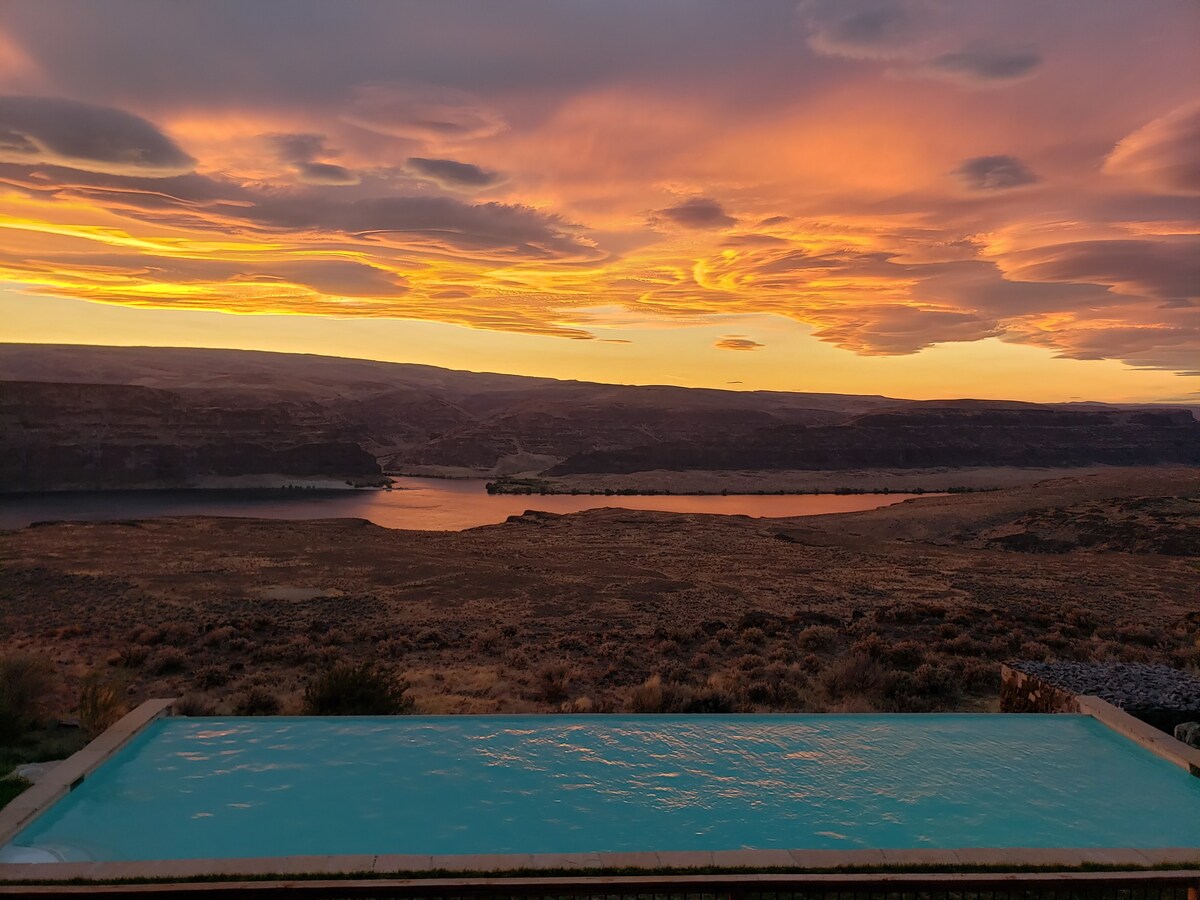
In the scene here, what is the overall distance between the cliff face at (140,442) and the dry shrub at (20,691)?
88708 millimetres

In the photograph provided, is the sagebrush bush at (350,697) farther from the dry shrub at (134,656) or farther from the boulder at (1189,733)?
the boulder at (1189,733)

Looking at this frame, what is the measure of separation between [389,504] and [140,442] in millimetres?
36770

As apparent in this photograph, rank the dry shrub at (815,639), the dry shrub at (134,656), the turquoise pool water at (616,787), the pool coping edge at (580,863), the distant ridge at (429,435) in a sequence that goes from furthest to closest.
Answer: the distant ridge at (429,435) → the dry shrub at (815,639) → the dry shrub at (134,656) → the turquoise pool water at (616,787) → the pool coping edge at (580,863)

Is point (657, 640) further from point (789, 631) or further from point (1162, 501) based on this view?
point (1162, 501)

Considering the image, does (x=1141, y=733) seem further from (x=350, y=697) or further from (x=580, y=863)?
(x=350, y=697)

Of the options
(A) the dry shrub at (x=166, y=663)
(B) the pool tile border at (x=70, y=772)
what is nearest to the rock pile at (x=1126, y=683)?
(B) the pool tile border at (x=70, y=772)

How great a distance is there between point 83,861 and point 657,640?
14212 mm

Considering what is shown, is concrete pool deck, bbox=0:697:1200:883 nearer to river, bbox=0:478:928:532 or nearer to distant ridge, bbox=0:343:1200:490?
river, bbox=0:478:928:532

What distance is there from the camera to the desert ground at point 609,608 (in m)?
16.2

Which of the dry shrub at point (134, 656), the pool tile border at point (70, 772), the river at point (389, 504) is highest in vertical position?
the pool tile border at point (70, 772)

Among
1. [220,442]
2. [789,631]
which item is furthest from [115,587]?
[220,442]

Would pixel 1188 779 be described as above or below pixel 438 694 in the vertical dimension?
above

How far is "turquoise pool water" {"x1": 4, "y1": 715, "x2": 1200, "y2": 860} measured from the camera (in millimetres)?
8461

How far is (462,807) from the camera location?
9.23 m
